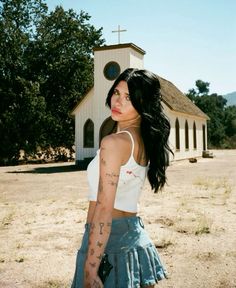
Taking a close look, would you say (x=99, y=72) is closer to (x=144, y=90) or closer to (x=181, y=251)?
(x=181, y=251)

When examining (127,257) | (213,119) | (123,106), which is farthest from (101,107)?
(213,119)

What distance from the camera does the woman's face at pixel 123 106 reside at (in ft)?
Result: 7.21

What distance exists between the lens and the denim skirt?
6.51 feet

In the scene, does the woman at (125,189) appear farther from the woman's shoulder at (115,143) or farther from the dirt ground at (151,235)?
the dirt ground at (151,235)

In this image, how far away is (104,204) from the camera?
6.26 ft

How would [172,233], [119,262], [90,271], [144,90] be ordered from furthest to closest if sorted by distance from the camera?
[172,233] < [144,90] < [119,262] < [90,271]

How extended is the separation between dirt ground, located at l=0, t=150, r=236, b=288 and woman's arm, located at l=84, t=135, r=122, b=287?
10.7 feet

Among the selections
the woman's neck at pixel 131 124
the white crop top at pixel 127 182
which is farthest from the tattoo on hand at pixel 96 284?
the woman's neck at pixel 131 124

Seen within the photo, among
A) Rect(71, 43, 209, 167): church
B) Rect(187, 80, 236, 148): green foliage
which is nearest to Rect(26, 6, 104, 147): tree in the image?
Rect(71, 43, 209, 167): church

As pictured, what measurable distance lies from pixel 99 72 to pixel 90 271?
976 inches

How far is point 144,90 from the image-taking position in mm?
2178

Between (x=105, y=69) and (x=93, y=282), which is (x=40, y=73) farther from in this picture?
(x=93, y=282)

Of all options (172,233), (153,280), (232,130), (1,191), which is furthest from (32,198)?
(232,130)

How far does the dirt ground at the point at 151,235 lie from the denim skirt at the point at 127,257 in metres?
2.92
